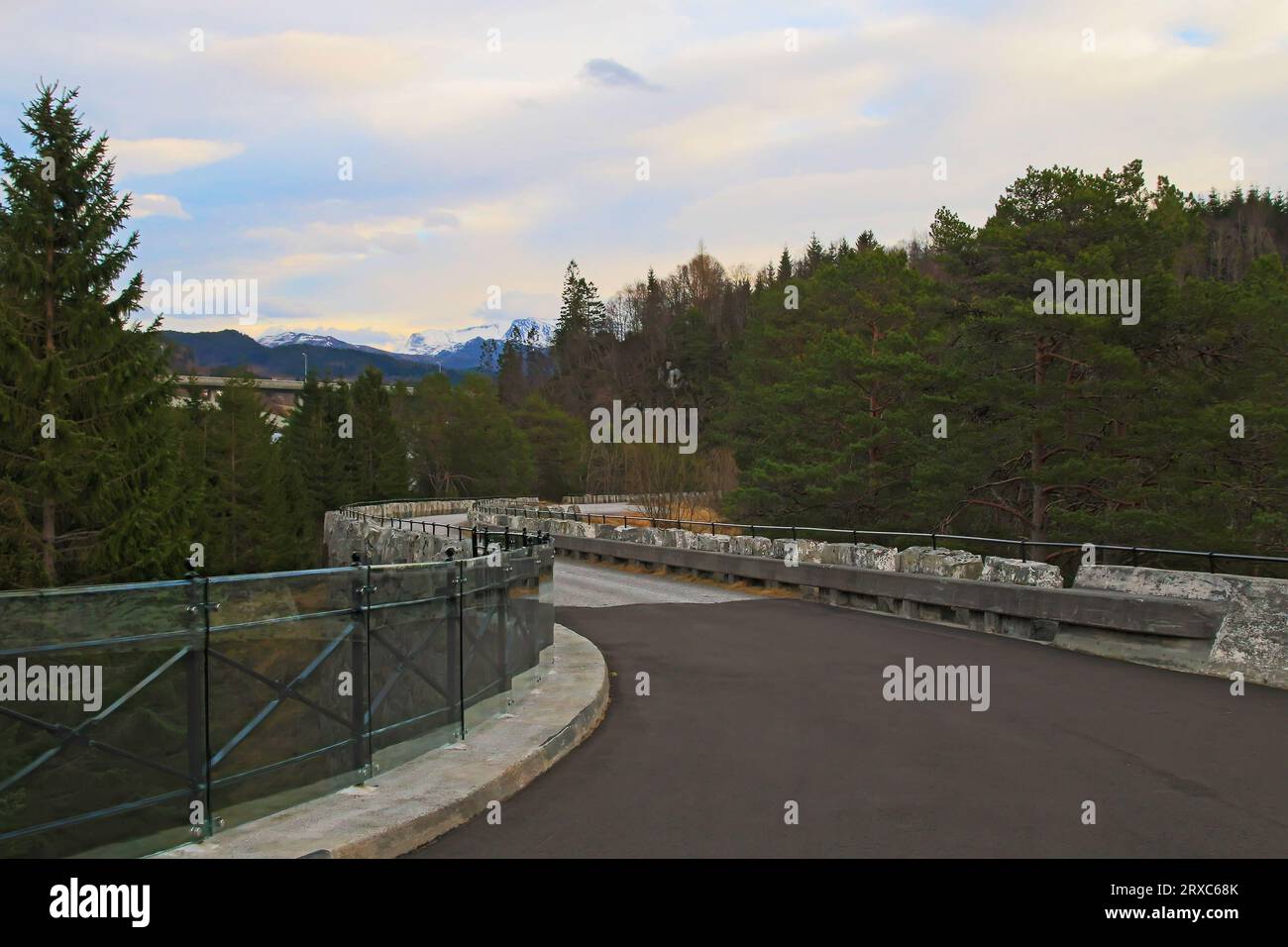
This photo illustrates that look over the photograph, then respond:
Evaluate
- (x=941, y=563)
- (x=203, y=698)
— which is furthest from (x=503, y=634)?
(x=941, y=563)

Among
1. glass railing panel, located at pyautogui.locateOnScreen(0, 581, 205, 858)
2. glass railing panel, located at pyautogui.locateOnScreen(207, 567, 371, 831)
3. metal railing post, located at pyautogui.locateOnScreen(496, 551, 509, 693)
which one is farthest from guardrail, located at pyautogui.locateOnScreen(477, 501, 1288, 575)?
glass railing panel, located at pyautogui.locateOnScreen(0, 581, 205, 858)

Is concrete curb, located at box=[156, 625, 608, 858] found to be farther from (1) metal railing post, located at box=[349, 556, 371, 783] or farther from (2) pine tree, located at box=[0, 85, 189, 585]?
(2) pine tree, located at box=[0, 85, 189, 585]

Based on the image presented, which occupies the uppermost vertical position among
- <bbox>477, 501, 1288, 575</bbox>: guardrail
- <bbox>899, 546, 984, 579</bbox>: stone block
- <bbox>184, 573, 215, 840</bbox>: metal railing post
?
<bbox>184, 573, 215, 840</bbox>: metal railing post

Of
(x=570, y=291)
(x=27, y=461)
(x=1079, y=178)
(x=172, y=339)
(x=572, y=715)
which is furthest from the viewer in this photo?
(x=570, y=291)

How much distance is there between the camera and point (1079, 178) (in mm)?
35969

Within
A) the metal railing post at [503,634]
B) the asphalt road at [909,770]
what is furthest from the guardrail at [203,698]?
the metal railing post at [503,634]

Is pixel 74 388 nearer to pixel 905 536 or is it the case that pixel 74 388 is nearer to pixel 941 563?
pixel 905 536

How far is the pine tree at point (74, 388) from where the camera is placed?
39844 mm

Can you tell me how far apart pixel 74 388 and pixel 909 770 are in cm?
4157

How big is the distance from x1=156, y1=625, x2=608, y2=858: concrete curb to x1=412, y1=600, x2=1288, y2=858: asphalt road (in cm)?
19

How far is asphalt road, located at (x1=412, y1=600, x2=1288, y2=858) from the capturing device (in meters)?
6.79
